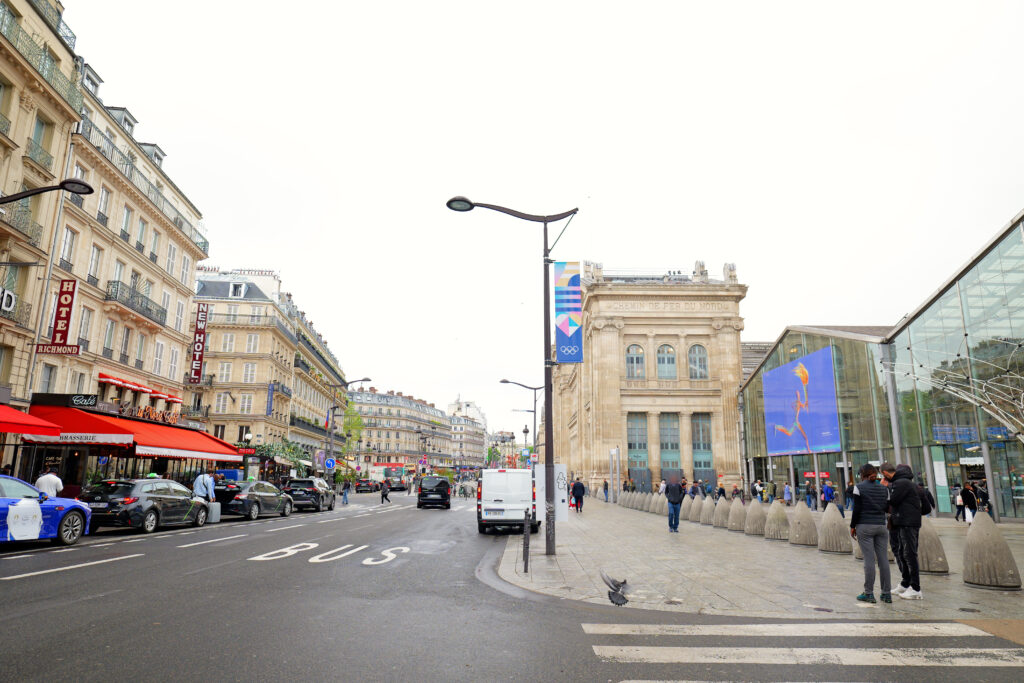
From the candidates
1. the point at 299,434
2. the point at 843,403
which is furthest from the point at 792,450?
the point at 299,434

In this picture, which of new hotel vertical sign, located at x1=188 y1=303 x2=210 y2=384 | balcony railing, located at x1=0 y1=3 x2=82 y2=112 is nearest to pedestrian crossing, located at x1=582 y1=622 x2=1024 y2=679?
balcony railing, located at x1=0 y1=3 x2=82 y2=112

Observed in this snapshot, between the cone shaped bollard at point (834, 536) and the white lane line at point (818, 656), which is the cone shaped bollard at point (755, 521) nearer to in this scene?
the cone shaped bollard at point (834, 536)

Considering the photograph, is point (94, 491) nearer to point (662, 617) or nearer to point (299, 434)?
point (662, 617)

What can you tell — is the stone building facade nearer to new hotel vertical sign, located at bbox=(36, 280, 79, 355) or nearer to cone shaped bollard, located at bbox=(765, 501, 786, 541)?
cone shaped bollard, located at bbox=(765, 501, 786, 541)

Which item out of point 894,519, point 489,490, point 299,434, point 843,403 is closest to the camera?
point 894,519

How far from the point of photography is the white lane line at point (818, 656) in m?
5.14

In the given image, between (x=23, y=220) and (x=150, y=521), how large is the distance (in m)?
11.6

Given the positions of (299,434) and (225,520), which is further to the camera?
(299,434)

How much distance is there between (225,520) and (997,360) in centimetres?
2724

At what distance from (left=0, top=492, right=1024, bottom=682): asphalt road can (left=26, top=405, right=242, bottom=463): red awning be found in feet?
38.5

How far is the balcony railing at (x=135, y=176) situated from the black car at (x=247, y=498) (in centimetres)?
1442

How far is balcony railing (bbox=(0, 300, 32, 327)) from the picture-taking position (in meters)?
19.4

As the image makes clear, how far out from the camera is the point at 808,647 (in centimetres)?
562

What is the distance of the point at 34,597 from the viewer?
7109 mm
